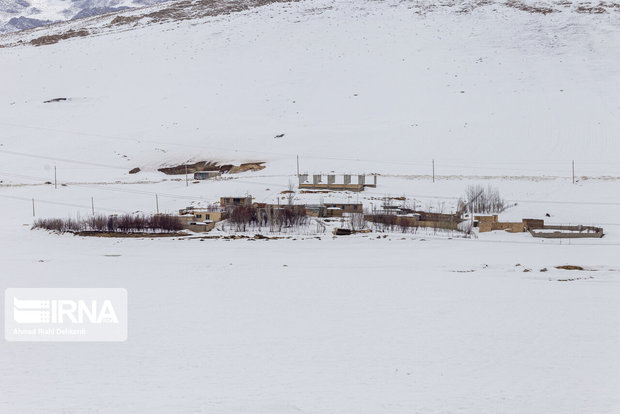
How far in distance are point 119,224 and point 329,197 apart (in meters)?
9.63

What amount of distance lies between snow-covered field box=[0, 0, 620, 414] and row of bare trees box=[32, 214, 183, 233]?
1236 mm

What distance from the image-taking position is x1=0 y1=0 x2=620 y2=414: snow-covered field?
384 inches

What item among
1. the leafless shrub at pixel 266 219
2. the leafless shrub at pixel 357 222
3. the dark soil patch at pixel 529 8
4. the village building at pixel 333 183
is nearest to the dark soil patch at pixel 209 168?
the village building at pixel 333 183

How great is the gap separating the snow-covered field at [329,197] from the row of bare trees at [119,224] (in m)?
1.24

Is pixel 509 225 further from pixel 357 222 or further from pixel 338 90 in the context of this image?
pixel 338 90

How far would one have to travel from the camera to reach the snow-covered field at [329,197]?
9762mm

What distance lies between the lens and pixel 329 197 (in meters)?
29.8

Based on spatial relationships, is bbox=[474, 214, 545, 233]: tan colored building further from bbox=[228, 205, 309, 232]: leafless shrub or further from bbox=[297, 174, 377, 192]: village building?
bbox=[297, 174, 377, 192]: village building

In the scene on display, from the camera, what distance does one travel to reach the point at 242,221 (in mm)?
25469

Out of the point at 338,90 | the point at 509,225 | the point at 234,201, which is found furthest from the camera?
the point at 338,90

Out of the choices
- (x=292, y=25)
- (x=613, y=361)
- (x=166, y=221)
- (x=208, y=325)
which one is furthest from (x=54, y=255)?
(x=292, y=25)

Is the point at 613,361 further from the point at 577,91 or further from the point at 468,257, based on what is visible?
the point at 577,91

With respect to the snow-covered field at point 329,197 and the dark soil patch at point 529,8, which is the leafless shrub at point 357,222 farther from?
the dark soil patch at point 529,8

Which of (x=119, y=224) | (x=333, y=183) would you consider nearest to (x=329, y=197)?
(x=333, y=183)
